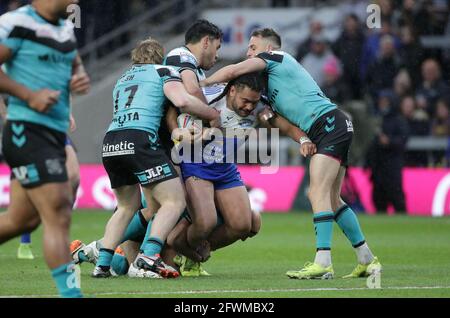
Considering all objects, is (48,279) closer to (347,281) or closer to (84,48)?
(347,281)

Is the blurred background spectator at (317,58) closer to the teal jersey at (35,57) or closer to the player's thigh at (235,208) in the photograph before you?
the player's thigh at (235,208)

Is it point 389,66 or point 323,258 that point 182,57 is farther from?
point 389,66

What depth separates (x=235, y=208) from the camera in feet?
34.3

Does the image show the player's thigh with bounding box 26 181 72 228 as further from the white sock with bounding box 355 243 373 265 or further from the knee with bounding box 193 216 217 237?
the white sock with bounding box 355 243 373 265

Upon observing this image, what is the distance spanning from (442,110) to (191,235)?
12808 millimetres

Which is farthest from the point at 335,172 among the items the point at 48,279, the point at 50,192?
the point at 50,192

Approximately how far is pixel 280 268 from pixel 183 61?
2508mm

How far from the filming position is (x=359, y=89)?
22422mm

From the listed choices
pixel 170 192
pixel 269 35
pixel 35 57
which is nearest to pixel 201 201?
pixel 170 192

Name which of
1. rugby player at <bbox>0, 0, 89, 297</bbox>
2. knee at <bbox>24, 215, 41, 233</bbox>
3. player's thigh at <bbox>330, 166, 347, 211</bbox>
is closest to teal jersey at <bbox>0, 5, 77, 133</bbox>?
rugby player at <bbox>0, 0, 89, 297</bbox>

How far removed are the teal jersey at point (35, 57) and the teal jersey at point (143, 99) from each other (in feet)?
7.96

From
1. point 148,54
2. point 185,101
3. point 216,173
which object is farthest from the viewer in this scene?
point 216,173

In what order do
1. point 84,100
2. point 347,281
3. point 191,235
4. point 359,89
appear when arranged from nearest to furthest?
point 347,281
point 191,235
point 359,89
point 84,100

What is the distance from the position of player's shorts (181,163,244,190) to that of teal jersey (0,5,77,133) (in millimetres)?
3046
